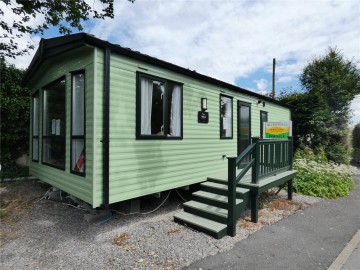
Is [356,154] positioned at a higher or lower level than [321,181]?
higher

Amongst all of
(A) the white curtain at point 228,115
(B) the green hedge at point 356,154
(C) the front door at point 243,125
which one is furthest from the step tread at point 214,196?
(B) the green hedge at point 356,154

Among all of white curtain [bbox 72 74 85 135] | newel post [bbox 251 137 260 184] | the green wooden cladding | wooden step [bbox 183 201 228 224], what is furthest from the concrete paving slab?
white curtain [bbox 72 74 85 135]

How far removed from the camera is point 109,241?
13.0 ft

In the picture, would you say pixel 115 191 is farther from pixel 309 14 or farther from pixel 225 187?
pixel 309 14

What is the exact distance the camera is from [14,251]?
3645 mm

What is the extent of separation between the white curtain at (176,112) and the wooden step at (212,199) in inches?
61.0

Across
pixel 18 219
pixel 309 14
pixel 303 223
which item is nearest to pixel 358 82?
pixel 309 14

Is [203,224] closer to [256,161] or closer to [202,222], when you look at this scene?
[202,222]

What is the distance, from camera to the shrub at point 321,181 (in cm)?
726

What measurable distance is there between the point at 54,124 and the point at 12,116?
454 centimetres

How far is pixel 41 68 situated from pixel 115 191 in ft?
14.7

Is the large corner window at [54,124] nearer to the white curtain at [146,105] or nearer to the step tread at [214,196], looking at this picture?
the white curtain at [146,105]

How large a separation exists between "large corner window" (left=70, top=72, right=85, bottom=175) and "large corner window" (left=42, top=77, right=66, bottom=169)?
2.25 ft

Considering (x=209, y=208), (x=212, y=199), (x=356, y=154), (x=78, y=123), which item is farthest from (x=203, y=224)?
(x=356, y=154)
